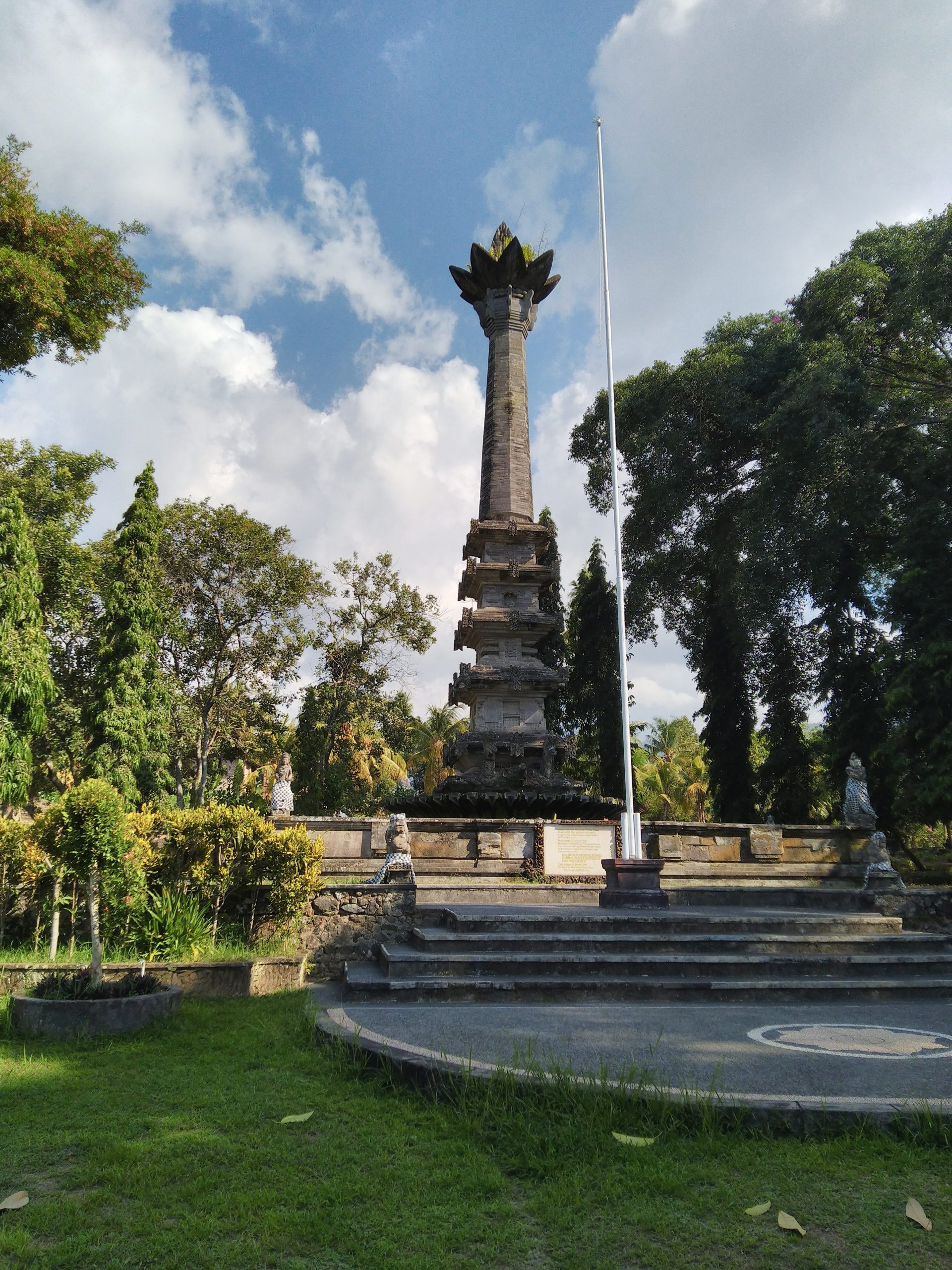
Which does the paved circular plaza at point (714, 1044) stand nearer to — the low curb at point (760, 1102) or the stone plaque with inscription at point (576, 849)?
the low curb at point (760, 1102)

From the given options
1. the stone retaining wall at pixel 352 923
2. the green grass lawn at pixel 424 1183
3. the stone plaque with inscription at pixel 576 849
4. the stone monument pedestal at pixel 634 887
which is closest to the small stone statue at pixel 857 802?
the stone plaque with inscription at pixel 576 849

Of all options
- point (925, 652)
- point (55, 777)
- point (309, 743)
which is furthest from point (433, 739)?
point (925, 652)

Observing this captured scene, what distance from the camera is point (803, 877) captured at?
14.6m

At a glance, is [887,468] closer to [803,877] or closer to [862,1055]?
[803,877]

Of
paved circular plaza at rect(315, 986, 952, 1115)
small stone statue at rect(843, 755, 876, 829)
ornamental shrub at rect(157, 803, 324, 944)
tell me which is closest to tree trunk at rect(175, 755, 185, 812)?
ornamental shrub at rect(157, 803, 324, 944)

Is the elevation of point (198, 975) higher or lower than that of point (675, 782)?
lower

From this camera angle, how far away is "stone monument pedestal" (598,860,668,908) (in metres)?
10.9

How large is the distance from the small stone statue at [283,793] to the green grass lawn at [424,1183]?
8.78 metres

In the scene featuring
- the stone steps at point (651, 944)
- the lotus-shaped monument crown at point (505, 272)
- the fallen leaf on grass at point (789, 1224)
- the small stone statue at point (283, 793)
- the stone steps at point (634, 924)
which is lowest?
the fallen leaf on grass at point (789, 1224)

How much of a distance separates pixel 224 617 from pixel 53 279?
534 inches

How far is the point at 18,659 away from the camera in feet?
50.9

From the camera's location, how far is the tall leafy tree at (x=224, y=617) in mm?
27422

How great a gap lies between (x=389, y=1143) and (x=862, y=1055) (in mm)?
3462

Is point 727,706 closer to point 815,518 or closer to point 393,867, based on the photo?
point 815,518
